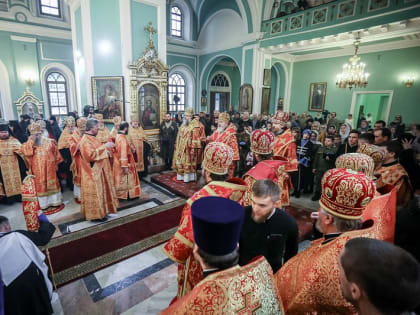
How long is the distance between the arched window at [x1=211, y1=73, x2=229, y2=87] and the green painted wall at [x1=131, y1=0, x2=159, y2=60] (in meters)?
9.72

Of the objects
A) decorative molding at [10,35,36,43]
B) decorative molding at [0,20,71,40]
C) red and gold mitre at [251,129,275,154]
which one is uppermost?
decorative molding at [0,20,71,40]

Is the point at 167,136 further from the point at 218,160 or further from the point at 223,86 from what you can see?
the point at 223,86

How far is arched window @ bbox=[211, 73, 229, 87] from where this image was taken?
1719 cm

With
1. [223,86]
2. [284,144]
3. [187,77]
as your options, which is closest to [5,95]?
[187,77]

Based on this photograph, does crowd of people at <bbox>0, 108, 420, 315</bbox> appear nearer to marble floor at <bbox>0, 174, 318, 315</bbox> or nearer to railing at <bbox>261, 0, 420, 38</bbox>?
marble floor at <bbox>0, 174, 318, 315</bbox>

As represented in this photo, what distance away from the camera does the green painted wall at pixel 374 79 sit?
1084 centimetres

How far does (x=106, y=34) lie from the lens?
7.45 meters

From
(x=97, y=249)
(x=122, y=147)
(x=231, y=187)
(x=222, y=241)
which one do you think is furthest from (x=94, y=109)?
(x=222, y=241)

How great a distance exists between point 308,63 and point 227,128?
1128 centimetres

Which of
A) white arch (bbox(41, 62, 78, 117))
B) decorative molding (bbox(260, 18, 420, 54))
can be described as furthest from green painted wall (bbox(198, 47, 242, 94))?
white arch (bbox(41, 62, 78, 117))

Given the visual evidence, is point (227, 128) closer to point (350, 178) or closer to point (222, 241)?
point (350, 178)

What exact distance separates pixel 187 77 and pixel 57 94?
7.73 metres

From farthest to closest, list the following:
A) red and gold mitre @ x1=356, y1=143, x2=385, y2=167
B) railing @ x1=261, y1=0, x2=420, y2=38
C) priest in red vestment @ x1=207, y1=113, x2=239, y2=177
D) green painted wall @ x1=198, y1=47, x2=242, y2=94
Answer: green painted wall @ x1=198, y1=47, x2=242, y2=94 < railing @ x1=261, y1=0, x2=420, y2=38 < priest in red vestment @ x1=207, y1=113, x2=239, y2=177 < red and gold mitre @ x1=356, y1=143, x2=385, y2=167

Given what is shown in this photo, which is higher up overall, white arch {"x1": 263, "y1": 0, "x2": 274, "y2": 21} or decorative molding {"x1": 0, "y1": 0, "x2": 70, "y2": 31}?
white arch {"x1": 263, "y1": 0, "x2": 274, "y2": 21}
